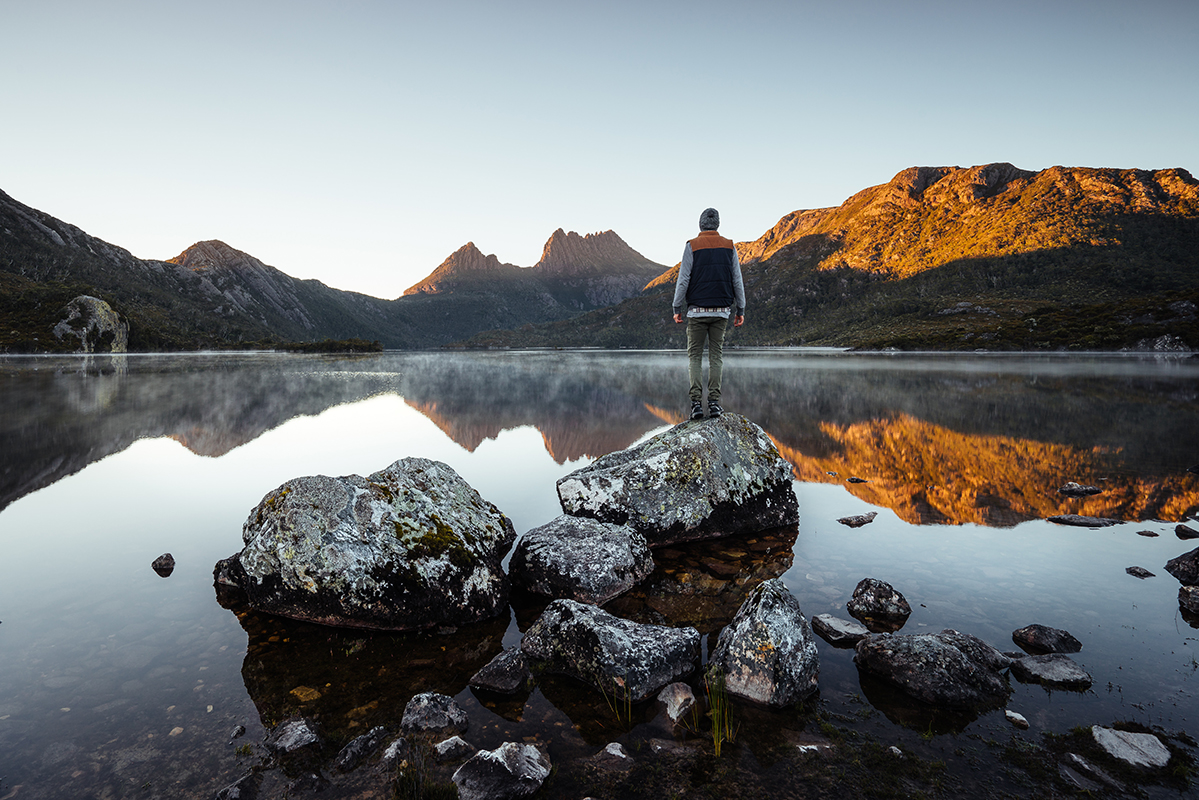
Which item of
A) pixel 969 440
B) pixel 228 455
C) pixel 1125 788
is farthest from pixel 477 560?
pixel 969 440

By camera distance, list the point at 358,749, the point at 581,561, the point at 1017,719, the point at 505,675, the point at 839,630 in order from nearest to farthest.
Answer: the point at 358,749, the point at 1017,719, the point at 505,675, the point at 839,630, the point at 581,561

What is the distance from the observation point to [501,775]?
144 inches

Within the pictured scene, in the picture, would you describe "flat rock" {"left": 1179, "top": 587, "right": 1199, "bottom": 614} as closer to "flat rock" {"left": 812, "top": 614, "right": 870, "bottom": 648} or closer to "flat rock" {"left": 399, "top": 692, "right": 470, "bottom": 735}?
"flat rock" {"left": 812, "top": 614, "right": 870, "bottom": 648}

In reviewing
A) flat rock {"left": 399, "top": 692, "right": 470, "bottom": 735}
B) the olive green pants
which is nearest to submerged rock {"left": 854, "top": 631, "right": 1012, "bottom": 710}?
flat rock {"left": 399, "top": 692, "right": 470, "bottom": 735}

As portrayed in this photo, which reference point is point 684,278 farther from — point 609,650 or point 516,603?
point 609,650

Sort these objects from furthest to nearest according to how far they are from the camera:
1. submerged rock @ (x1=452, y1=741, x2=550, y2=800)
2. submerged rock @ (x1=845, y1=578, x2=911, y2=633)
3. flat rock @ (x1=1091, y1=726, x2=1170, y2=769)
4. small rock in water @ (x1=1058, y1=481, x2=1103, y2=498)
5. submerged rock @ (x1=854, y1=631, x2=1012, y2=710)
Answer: small rock in water @ (x1=1058, y1=481, x2=1103, y2=498), submerged rock @ (x1=845, y1=578, x2=911, y2=633), submerged rock @ (x1=854, y1=631, x2=1012, y2=710), flat rock @ (x1=1091, y1=726, x2=1170, y2=769), submerged rock @ (x1=452, y1=741, x2=550, y2=800)

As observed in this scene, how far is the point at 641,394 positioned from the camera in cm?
2936

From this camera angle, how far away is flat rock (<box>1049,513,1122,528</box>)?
8742mm

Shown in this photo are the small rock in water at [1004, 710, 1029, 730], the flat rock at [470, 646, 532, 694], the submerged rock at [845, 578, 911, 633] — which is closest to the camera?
the small rock in water at [1004, 710, 1029, 730]

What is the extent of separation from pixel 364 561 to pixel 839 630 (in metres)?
5.44

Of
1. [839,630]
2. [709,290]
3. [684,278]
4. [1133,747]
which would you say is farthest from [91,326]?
[1133,747]

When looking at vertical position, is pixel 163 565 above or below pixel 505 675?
above

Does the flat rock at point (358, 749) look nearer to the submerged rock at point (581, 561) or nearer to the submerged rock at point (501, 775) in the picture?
the submerged rock at point (501, 775)

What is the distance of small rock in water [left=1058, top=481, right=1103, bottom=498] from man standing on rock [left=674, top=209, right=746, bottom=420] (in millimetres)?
7068
